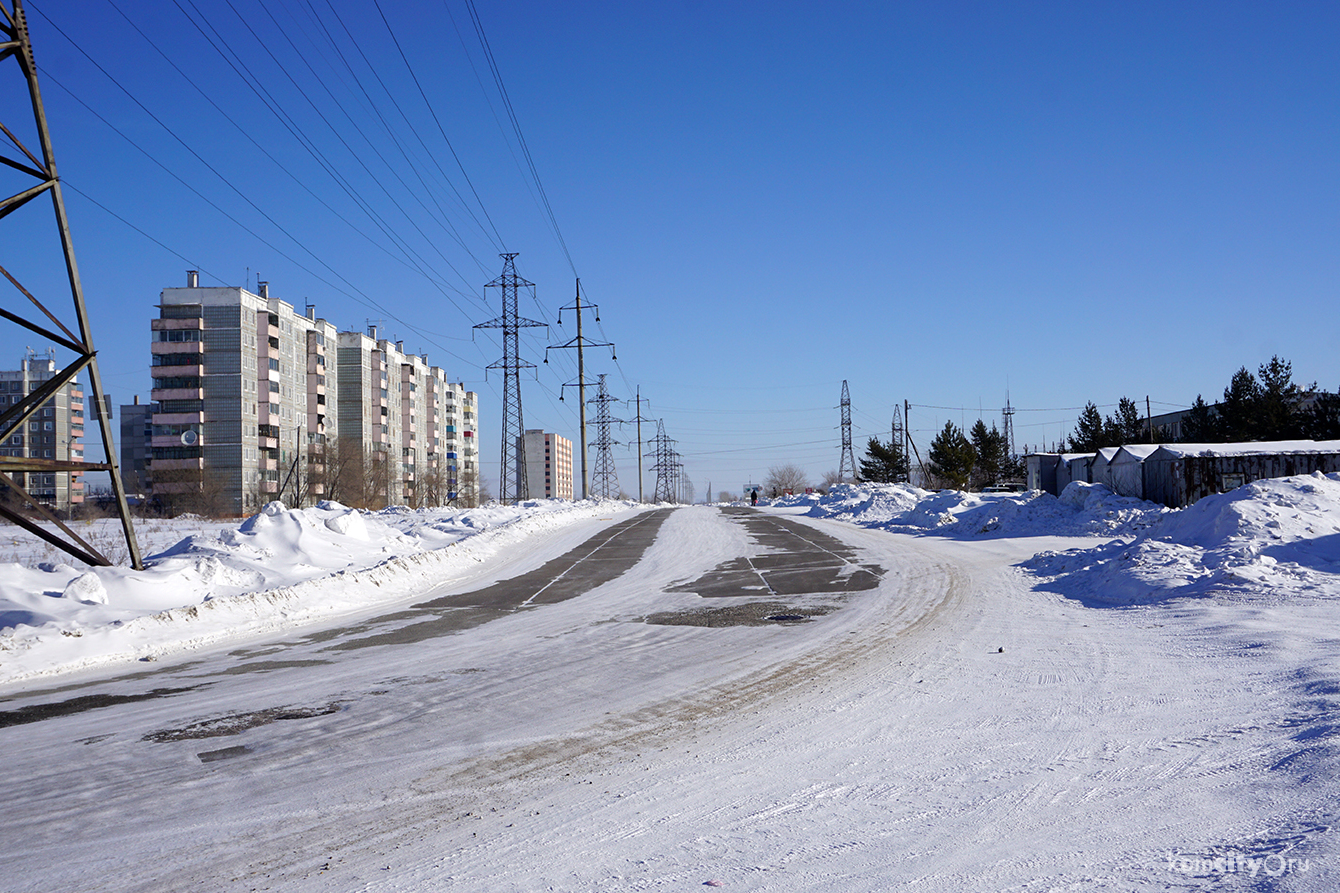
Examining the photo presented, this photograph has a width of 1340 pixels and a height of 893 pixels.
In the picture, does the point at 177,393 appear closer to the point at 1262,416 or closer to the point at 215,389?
the point at 215,389

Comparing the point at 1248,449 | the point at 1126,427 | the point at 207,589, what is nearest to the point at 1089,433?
the point at 1126,427

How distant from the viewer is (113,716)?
7949 mm

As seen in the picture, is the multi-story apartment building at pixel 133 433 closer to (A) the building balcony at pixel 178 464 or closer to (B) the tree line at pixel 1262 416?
(A) the building balcony at pixel 178 464

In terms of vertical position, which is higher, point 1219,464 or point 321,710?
point 1219,464

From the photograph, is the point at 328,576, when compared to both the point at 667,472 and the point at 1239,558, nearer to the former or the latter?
the point at 1239,558

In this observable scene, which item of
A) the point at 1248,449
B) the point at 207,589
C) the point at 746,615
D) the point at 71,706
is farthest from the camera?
the point at 1248,449

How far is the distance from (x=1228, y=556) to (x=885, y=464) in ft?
246

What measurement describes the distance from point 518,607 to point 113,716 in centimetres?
757

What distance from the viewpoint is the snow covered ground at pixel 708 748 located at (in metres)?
4.34

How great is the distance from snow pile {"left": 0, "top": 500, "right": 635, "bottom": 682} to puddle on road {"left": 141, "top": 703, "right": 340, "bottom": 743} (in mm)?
4022

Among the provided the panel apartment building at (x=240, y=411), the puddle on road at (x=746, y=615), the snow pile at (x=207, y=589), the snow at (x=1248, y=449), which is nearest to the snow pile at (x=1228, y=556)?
the puddle on road at (x=746, y=615)

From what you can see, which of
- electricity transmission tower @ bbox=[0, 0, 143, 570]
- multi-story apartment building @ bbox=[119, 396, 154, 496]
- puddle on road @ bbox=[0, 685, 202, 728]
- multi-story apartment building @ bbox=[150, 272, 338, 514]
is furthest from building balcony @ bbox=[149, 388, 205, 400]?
puddle on road @ bbox=[0, 685, 202, 728]

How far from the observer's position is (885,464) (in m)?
88.1

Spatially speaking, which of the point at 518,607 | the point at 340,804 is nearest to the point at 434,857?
the point at 340,804
